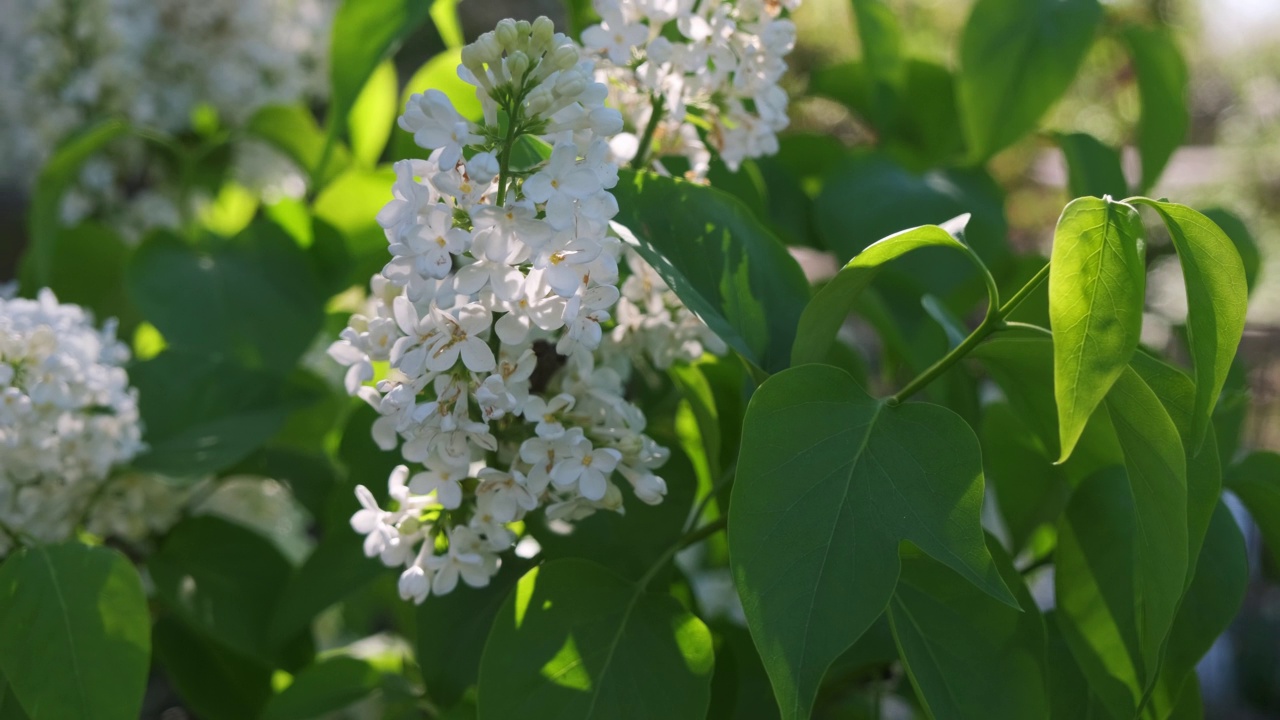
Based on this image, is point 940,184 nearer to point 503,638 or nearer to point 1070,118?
point 503,638

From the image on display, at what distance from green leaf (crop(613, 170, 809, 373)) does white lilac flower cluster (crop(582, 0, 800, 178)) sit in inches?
2.0

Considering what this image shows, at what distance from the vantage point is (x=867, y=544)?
1.02 feet

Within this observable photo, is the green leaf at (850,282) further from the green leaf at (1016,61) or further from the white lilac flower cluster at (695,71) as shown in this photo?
the green leaf at (1016,61)

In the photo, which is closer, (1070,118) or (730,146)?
(730,146)

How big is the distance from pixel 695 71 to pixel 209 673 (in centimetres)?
42

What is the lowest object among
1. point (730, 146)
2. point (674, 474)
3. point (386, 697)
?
point (386, 697)

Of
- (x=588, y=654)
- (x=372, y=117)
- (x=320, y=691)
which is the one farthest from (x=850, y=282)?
(x=372, y=117)

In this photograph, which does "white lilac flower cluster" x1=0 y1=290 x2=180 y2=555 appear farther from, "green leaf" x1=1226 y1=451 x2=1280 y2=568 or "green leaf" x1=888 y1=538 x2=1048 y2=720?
"green leaf" x1=1226 y1=451 x2=1280 y2=568

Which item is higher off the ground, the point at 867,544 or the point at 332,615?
the point at 867,544

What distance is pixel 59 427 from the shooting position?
469mm

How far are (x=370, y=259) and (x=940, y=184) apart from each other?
328 millimetres

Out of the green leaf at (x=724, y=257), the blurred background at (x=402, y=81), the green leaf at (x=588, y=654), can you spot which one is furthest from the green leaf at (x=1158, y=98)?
the green leaf at (x=588, y=654)

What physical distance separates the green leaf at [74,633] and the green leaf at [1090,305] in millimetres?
328

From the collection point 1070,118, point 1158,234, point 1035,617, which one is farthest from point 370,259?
point 1070,118
